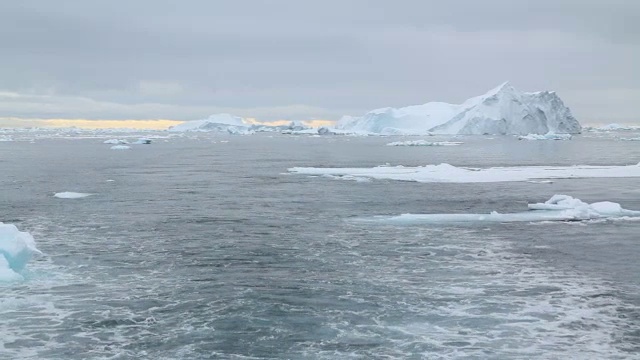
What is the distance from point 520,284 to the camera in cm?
1373

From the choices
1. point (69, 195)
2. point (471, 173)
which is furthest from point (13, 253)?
point (471, 173)

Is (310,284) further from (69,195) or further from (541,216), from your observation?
(69,195)

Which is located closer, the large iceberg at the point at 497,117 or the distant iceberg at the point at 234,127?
the large iceberg at the point at 497,117

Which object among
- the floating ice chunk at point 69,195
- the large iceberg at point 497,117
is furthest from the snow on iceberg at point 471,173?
the large iceberg at point 497,117

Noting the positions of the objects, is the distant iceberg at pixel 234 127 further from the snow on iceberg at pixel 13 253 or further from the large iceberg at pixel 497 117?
the snow on iceberg at pixel 13 253

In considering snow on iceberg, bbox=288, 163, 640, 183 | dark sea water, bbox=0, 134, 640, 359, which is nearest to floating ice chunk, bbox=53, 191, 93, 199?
dark sea water, bbox=0, 134, 640, 359

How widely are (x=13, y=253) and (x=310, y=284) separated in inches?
239

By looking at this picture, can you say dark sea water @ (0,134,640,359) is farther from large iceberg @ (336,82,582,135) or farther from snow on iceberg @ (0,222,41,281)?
large iceberg @ (336,82,582,135)

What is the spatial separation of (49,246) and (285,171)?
2296 cm

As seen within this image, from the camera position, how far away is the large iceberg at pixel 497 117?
320 feet

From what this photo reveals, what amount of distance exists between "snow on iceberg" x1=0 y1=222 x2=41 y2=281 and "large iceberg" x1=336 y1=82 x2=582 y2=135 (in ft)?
284

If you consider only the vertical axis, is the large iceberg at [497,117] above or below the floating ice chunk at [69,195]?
above

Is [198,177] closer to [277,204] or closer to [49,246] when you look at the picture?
[277,204]

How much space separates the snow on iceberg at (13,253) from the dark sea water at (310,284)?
0.25 meters
